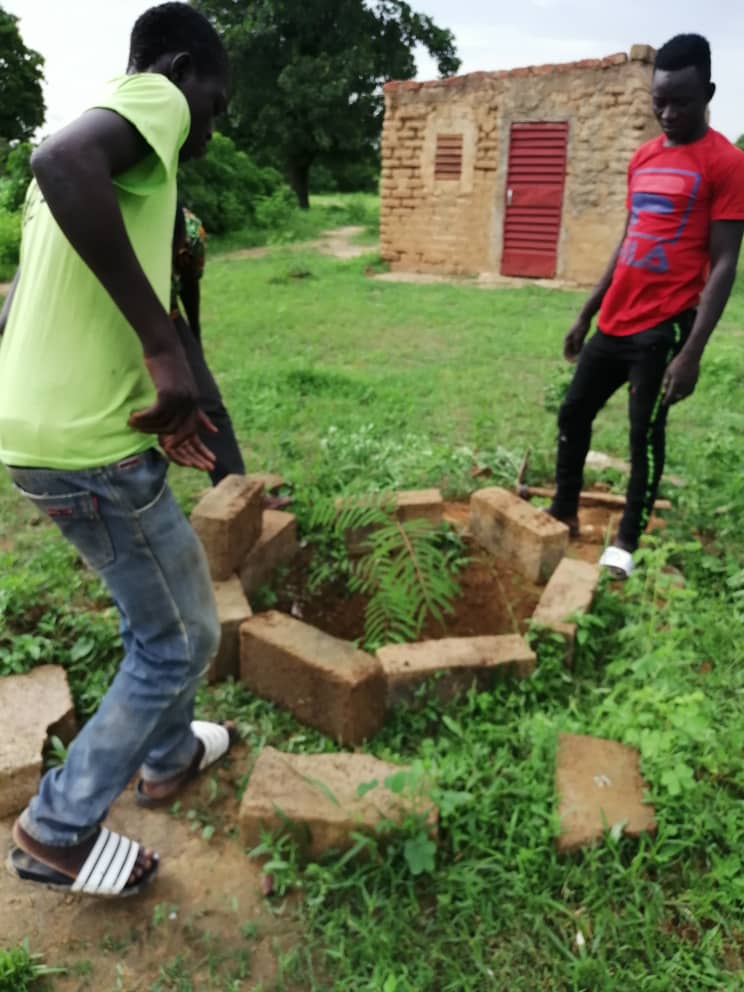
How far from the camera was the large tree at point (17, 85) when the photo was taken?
25.5 metres

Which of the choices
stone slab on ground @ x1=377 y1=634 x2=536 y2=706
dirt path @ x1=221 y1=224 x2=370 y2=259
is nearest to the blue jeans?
stone slab on ground @ x1=377 y1=634 x2=536 y2=706

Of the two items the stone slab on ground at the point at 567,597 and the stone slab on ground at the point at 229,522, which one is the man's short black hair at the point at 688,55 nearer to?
the stone slab on ground at the point at 567,597

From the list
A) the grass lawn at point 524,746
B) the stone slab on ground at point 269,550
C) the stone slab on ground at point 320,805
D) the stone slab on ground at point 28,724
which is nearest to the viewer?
the grass lawn at point 524,746

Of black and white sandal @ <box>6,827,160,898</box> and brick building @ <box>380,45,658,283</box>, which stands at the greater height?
brick building @ <box>380,45,658,283</box>

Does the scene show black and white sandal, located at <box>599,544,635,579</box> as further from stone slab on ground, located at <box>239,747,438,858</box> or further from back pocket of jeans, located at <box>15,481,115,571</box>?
back pocket of jeans, located at <box>15,481,115,571</box>

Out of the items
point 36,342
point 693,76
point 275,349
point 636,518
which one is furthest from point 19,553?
point 275,349

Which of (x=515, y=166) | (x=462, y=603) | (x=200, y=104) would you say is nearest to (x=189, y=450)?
(x=200, y=104)

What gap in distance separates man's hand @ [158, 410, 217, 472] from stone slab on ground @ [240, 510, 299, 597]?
3.95ft

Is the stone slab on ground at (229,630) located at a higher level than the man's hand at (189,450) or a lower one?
lower

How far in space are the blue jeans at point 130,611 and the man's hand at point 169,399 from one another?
3.7 inches

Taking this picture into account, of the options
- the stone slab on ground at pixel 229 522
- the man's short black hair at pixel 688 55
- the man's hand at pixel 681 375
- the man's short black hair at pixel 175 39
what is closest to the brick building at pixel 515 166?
the man's short black hair at pixel 688 55

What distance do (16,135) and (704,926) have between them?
30845 mm

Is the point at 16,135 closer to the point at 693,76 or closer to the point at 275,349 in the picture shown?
the point at 275,349

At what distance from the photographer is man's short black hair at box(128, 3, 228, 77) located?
1675 mm
